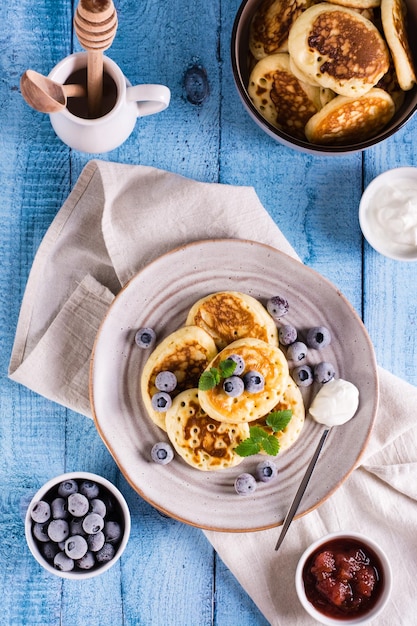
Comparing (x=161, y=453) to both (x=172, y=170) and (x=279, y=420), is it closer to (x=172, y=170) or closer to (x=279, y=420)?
(x=279, y=420)

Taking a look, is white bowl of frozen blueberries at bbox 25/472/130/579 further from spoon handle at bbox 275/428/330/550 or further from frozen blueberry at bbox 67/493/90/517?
spoon handle at bbox 275/428/330/550

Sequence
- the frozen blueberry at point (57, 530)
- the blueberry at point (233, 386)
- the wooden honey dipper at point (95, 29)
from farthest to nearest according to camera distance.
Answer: the frozen blueberry at point (57, 530), the blueberry at point (233, 386), the wooden honey dipper at point (95, 29)

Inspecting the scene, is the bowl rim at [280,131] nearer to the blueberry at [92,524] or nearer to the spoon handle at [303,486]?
the spoon handle at [303,486]

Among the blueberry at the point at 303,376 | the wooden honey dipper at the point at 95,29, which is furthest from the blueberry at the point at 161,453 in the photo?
the wooden honey dipper at the point at 95,29

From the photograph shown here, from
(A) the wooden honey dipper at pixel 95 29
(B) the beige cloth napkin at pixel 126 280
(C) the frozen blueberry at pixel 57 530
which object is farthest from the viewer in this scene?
(B) the beige cloth napkin at pixel 126 280

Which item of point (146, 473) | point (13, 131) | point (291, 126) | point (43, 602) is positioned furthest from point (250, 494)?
point (13, 131)

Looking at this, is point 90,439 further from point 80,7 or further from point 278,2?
point 278,2

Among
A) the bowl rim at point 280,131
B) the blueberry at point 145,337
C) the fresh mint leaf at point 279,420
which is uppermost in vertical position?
the bowl rim at point 280,131

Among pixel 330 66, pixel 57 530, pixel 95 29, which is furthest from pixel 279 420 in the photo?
pixel 95 29

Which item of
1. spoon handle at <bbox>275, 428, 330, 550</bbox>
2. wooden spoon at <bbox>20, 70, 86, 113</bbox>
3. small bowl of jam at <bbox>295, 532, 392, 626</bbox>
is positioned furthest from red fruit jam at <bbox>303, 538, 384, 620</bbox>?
wooden spoon at <bbox>20, 70, 86, 113</bbox>
